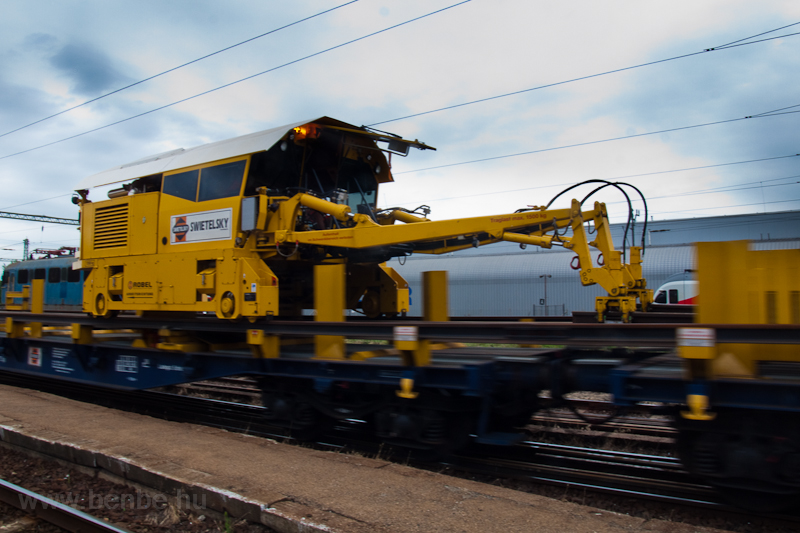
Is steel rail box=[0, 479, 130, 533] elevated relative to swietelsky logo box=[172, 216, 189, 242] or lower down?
lower down

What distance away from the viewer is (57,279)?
76.9 feet

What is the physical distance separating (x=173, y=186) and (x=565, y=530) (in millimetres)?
6265

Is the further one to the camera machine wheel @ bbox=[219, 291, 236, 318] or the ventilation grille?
the ventilation grille

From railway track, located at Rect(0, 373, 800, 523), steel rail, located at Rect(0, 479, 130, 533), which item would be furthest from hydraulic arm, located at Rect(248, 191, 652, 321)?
steel rail, located at Rect(0, 479, 130, 533)

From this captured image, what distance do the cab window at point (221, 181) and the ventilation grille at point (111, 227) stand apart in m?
1.61

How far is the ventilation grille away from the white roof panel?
0.46 meters

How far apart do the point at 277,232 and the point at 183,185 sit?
72.3 inches

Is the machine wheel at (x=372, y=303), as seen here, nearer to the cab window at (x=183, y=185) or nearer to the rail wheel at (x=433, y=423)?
the rail wheel at (x=433, y=423)

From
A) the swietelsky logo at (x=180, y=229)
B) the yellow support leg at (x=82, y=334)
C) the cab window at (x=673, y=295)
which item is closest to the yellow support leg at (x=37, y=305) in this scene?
the yellow support leg at (x=82, y=334)

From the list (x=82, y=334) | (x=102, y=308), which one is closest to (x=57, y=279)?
(x=82, y=334)

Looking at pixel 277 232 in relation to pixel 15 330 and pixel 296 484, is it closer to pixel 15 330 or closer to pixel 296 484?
pixel 296 484

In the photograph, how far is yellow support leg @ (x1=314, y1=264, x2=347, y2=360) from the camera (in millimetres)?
5668

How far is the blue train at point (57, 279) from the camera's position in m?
22.5

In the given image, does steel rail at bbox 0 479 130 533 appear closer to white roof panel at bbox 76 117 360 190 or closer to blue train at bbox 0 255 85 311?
white roof panel at bbox 76 117 360 190
